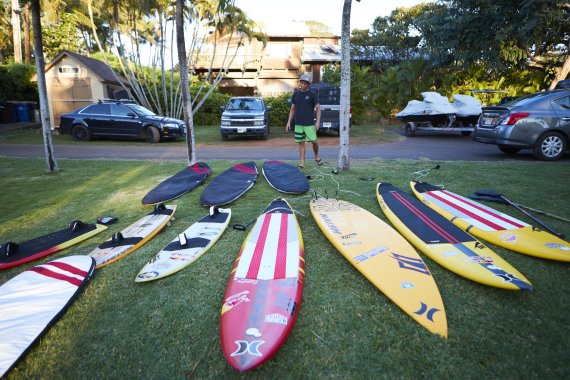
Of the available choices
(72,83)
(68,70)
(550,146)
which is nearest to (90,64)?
(68,70)

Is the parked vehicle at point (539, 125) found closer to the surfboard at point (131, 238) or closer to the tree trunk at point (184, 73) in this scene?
the tree trunk at point (184, 73)

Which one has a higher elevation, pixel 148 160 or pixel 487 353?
pixel 148 160

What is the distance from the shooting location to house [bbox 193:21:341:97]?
909 inches

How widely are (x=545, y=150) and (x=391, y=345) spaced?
6844mm

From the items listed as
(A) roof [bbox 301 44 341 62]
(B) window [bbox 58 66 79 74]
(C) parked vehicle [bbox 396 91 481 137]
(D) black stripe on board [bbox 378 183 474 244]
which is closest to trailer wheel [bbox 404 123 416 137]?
(C) parked vehicle [bbox 396 91 481 137]

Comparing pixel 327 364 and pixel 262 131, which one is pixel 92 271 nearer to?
pixel 327 364

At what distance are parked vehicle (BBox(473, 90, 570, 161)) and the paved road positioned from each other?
0.42 m

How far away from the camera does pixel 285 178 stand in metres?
4.98

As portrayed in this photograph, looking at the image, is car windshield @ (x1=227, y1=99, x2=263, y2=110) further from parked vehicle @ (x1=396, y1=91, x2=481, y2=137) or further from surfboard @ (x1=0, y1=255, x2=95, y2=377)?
surfboard @ (x1=0, y1=255, x2=95, y2=377)

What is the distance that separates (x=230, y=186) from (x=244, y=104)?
758 centimetres

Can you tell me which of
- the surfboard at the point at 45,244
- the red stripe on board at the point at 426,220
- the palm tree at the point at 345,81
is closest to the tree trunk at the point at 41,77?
the surfboard at the point at 45,244

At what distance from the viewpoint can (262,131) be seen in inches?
431

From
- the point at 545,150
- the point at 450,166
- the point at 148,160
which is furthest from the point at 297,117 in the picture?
the point at 545,150

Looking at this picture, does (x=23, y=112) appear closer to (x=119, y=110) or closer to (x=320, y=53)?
(x=119, y=110)
